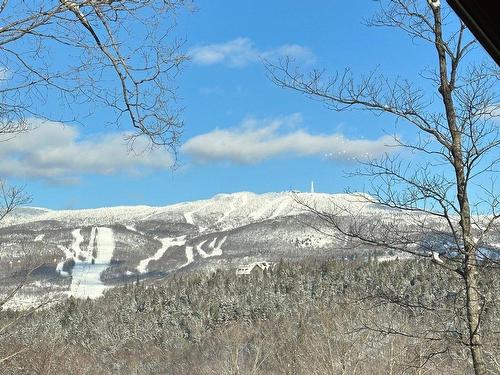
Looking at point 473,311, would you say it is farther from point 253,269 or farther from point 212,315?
point 253,269

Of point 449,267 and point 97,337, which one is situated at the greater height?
point 449,267

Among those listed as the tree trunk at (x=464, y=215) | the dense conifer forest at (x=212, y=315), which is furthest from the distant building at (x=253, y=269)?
the tree trunk at (x=464, y=215)

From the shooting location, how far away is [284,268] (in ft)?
310

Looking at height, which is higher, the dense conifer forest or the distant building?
the distant building

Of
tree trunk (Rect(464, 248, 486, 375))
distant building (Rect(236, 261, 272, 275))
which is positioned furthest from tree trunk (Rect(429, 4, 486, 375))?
distant building (Rect(236, 261, 272, 275))

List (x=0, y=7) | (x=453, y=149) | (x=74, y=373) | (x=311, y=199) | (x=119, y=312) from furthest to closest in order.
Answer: (x=119, y=312)
(x=74, y=373)
(x=311, y=199)
(x=453, y=149)
(x=0, y=7)

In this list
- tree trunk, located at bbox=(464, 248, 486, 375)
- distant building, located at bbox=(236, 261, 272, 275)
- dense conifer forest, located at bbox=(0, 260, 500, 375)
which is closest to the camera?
tree trunk, located at bbox=(464, 248, 486, 375)

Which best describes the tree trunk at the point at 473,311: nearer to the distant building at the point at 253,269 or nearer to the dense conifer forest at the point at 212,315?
the dense conifer forest at the point at 212,315

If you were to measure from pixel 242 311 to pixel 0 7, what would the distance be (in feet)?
258

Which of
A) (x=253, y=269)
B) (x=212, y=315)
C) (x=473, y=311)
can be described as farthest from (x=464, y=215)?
(x=253, y=269)

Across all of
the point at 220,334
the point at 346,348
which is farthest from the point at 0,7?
the point at 220,334

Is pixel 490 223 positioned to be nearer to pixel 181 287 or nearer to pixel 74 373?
pixel 74 373

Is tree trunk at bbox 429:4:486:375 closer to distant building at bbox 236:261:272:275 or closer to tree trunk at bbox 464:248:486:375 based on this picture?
tree trunk at bbox 464:248:486:375

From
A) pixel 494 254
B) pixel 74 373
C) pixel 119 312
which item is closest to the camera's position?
pixel 494 254
